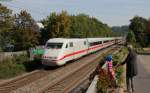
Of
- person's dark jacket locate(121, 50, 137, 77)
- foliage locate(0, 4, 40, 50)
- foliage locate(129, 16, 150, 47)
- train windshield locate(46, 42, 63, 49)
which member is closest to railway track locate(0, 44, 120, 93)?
train windshield locate(46, 42, 63, 49)

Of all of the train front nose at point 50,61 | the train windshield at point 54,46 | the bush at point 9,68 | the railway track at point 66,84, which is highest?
the train windshield at point 54,46

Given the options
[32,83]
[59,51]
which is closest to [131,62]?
[32,83]

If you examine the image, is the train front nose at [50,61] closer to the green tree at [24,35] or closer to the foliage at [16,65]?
the foliage at [16,65]

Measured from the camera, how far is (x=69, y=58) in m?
31.6

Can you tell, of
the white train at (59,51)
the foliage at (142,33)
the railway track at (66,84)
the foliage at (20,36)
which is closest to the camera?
the railway track at (66,84)

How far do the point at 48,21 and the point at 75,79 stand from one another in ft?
126

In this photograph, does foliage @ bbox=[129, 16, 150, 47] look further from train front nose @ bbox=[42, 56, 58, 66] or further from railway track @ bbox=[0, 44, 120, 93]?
railway track @ bbox=[0, 44, 120, 93]

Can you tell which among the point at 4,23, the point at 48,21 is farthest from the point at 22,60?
the point at 48,21

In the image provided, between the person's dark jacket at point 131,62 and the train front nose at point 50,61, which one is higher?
the person's dark jacket at point 131,62

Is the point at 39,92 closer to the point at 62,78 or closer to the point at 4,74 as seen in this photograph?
the point at 62,78

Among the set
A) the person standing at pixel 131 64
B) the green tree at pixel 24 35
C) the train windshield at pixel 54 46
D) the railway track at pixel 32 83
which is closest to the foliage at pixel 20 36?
the green tree at pixel 24 35

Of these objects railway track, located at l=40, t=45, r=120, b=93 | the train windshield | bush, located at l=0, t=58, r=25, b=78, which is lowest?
railway track, located at l=40, t=45, r=120, b=93

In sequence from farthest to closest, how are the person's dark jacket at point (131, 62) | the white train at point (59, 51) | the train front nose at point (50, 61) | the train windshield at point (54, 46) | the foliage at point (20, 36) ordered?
the foliage at point (20, 36) → the train windshield at point (54, 46) → the white train at point (59, 51) → the train front nose at point (50, 61) → the person's dark jacket at point (131, 62)

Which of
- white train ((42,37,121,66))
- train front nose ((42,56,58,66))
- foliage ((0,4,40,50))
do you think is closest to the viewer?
train front nose ((42,56,58,66))
